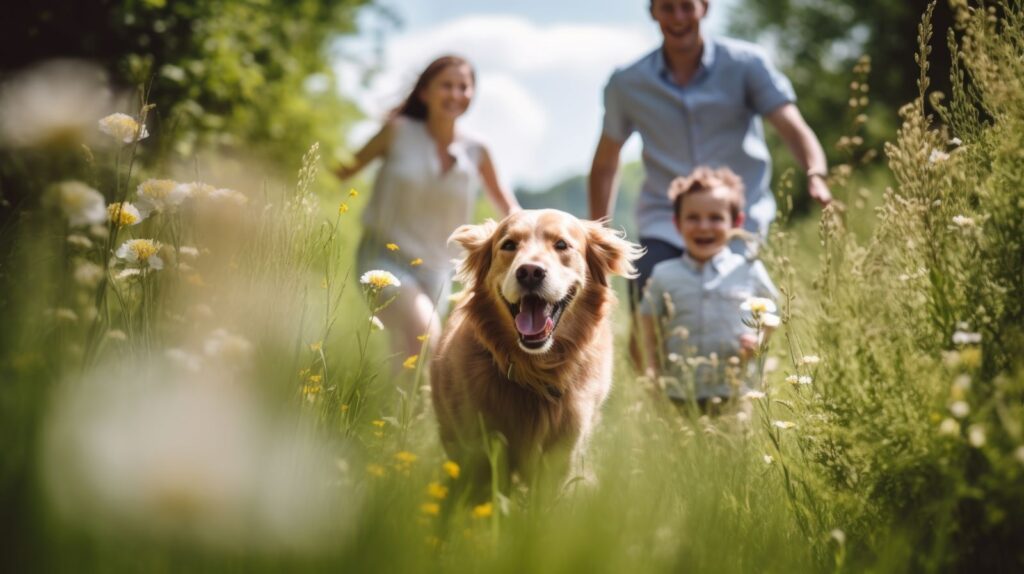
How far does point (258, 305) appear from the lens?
219cm

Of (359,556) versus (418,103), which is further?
(418,103)

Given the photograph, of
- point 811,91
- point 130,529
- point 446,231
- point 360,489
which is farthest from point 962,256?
point 811,91

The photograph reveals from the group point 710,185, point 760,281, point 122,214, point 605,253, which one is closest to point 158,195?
point 122,214

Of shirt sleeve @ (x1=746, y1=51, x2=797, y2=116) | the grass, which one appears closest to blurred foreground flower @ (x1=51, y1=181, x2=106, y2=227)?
the grass

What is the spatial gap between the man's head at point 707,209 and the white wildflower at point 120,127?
2914 millimetres

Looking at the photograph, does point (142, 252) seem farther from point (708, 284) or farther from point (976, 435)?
point (708, 284)

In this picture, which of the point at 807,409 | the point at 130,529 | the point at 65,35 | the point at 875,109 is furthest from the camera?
the point at 875,109

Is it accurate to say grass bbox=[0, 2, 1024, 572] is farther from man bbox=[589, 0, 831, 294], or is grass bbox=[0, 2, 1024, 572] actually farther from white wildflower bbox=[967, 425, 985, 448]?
man bbox=[589, 0, 831, 294]

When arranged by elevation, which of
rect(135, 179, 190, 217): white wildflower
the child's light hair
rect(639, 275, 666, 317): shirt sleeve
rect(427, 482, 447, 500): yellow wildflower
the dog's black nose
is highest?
the child's light hair

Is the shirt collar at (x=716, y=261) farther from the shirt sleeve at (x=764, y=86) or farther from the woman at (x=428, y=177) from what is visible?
the woman at (x=428, y=177)

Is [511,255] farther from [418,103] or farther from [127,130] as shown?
[418,103]

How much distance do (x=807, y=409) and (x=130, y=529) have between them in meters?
1.82

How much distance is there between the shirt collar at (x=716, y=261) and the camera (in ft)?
14.4

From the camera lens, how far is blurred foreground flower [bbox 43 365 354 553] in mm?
1440
